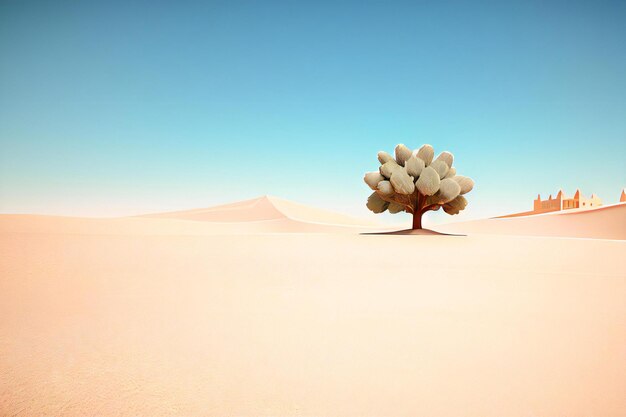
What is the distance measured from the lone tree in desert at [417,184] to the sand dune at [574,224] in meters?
14.6

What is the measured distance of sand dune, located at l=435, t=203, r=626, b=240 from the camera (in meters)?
25.8

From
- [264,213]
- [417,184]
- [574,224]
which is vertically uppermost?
[417,184]

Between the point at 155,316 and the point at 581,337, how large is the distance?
4.79 m

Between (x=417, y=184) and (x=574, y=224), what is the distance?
65.4 feet

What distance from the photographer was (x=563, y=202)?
3922 centimetres

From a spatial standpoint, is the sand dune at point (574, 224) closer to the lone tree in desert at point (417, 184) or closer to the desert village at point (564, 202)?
the desert village at point (564, 202)

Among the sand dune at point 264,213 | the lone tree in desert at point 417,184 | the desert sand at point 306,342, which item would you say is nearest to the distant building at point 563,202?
the sand dune at point 264,213

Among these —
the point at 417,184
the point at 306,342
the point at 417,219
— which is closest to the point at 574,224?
the point at 417,219

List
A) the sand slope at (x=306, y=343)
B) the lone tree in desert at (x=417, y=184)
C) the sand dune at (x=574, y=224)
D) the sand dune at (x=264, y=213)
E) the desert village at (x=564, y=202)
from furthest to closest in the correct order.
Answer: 1. the sand dune at (x=264, y=213)
2. the desert village at (x=564, y=202)
3. the sand dune at (x=574, y=224)
4. the lone tree in desert at (x=417, y=184)
5. the sand slope at (x=306, y=343)

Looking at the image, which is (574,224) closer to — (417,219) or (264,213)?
(417,219)

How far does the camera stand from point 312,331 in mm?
3520

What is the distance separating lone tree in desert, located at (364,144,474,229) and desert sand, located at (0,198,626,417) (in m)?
10.5

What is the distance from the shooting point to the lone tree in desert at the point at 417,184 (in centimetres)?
1716

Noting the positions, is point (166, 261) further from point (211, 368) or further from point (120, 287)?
point (211, 368)
